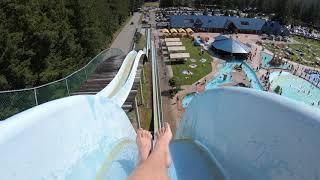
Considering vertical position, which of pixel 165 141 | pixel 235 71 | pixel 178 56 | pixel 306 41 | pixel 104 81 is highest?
pixel 165 141

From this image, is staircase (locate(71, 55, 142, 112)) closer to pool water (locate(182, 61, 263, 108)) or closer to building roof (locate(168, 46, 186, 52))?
pool water (locate(182, 61, 263, 108))

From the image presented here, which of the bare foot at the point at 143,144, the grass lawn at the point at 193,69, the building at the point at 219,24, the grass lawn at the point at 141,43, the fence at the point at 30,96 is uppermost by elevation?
the bare foot at the point at 143,144

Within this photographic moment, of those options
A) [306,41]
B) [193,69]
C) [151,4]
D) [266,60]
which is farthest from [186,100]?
[151,4]

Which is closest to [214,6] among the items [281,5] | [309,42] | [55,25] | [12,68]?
[281,5]

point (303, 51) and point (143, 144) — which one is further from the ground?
point (143, 144)

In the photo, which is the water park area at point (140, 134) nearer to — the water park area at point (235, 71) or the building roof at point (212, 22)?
the water park area at point (235, 71)

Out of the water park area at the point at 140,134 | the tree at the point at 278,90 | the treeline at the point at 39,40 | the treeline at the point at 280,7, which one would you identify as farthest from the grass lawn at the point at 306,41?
the water park area at the point at 140,134

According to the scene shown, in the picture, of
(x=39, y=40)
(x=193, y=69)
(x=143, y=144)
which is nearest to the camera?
(x=143, y=144)

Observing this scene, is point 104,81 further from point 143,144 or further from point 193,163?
point 143,144
